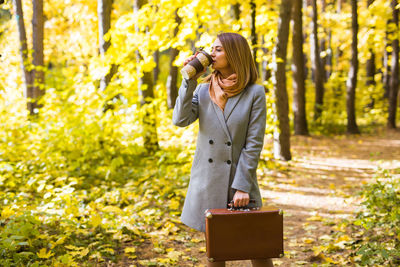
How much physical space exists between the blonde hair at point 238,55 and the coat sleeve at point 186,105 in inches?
11.5

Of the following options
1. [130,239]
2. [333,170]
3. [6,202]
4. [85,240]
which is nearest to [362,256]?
[130,239]

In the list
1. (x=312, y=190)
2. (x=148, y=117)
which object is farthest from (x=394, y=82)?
(x=148, y=117)

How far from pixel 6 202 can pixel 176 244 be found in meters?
2.09

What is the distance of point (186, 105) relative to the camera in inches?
103

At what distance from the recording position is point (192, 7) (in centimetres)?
605

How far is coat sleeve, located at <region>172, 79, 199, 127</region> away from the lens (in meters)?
2.56

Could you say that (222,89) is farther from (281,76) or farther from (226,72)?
(281,76)

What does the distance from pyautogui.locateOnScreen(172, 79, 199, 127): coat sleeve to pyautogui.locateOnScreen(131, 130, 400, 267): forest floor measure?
1.84m

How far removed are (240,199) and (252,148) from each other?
348mm

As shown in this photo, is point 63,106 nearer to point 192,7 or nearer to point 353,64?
point 192,7

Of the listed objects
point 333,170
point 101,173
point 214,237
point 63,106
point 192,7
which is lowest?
point 333,170

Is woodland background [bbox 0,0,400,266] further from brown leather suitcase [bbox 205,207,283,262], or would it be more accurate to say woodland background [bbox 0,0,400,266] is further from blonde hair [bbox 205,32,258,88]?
blonde hair [bbox 205,32,258,88]

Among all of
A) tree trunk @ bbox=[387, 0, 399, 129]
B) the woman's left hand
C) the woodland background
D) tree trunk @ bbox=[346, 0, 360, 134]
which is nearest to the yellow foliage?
the woodland background

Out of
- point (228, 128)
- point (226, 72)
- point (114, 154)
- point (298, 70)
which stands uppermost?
point (298, 70)
